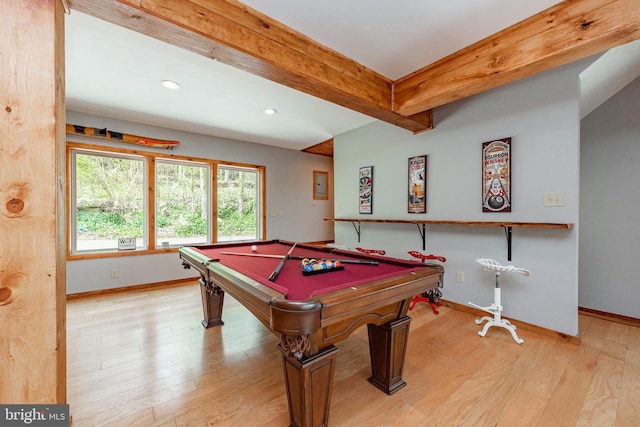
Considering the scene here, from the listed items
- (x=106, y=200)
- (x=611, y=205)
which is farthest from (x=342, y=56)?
(x=106, y=200)

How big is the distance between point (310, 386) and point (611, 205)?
353 centimetres

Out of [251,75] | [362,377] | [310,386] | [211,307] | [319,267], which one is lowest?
[362,377]

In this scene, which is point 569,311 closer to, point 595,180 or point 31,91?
point 595,180

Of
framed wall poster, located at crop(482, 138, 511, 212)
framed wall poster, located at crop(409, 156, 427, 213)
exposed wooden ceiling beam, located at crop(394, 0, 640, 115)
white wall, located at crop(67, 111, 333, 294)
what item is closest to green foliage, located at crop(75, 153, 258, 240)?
white wall, located at crop(67, 111, 333, 294)

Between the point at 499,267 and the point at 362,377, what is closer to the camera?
the point at 362,377

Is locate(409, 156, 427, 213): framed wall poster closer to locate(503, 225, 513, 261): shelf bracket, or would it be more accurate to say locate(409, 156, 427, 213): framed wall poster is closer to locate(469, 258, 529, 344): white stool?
locate(503, 225, 513, 261): shelf bracket

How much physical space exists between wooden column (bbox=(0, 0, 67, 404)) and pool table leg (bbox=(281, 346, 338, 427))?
39.9 inches

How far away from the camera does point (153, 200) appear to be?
4008 mm

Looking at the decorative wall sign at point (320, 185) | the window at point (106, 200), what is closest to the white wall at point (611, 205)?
the decorative wall sign at point (320, 185)

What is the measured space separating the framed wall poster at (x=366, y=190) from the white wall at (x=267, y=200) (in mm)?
1780

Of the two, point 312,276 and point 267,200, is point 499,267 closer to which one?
point 312,276

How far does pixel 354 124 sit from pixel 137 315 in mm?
3709

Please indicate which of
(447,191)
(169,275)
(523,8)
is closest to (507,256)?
(447,191)

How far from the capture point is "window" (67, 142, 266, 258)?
3.58 m
